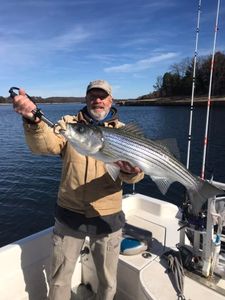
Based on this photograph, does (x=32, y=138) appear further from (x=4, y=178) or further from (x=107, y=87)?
(x=4, y=178)

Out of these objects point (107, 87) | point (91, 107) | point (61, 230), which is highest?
point (107, 87)

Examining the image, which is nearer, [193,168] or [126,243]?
[126,243]

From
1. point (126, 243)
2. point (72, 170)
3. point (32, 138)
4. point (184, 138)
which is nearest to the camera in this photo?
point (32, 138)

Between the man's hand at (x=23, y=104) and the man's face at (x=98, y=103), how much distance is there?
0.96 m

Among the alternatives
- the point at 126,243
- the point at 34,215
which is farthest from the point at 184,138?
the point at 126,243

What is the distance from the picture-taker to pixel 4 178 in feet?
56.9

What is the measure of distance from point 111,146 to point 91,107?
80 centimetres

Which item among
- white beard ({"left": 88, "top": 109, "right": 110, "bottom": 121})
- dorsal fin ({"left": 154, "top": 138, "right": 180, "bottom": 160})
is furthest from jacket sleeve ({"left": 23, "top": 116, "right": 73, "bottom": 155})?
dorsal fin ({"left": 154, "top": 138, "right": 180, "bottom": 160})

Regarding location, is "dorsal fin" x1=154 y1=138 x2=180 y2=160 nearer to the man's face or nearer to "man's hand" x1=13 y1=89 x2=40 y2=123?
the man's face

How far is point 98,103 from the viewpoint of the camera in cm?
389

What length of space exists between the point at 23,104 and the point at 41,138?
45 cm

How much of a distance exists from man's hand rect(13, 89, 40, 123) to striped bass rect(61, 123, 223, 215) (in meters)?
0.38

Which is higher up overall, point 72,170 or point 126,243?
point 72,170

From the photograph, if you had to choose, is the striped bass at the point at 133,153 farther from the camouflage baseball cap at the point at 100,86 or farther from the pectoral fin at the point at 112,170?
the camouflage baseball cap at the point at 100,86
